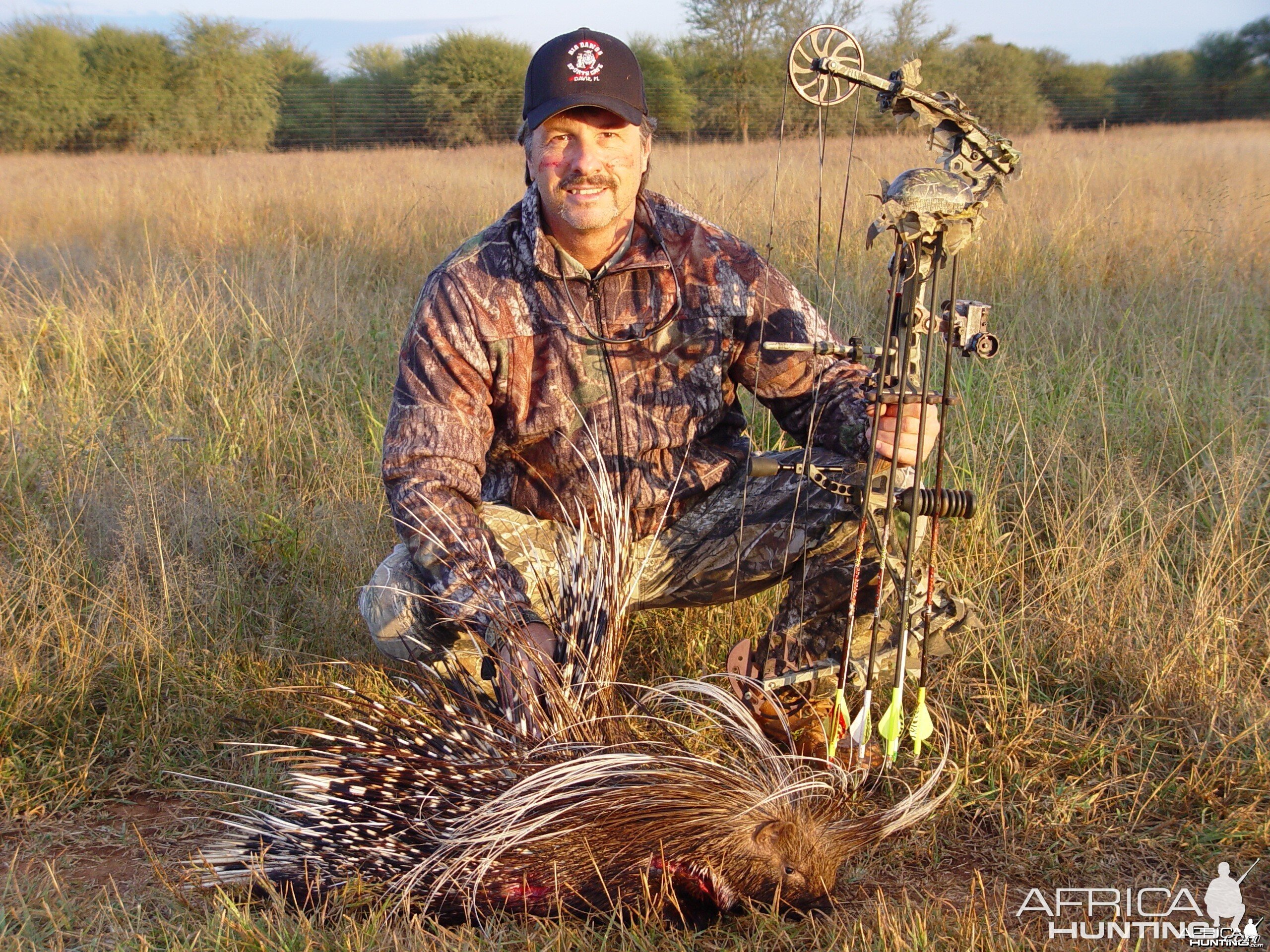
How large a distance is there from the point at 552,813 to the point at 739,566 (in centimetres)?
112

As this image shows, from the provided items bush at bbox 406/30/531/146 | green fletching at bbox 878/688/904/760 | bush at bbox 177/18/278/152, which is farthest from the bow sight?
bush at bbox 177/18/278/152

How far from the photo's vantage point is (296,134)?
60.4ft

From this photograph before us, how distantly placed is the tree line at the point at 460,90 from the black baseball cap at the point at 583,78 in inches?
350

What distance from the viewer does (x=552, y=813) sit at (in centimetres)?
220

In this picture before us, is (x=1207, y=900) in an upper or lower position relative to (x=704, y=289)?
lower

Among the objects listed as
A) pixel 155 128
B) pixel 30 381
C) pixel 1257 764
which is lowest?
pixel 1257 764

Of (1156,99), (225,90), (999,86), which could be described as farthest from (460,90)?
(1156,99)

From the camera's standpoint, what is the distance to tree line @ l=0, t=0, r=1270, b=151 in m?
14.5

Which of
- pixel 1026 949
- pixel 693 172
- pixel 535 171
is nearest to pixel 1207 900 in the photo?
pixel 1026 949

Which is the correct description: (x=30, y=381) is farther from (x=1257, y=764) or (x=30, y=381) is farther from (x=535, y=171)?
(x=1257, y=764)

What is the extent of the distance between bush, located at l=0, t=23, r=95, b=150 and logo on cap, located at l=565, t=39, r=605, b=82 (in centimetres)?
1751

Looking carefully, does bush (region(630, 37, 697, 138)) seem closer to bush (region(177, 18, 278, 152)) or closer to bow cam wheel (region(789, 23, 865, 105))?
bush (region(177, 18, 278, 152))

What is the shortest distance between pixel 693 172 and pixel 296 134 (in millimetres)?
12481

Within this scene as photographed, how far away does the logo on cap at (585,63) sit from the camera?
3.04 metres
